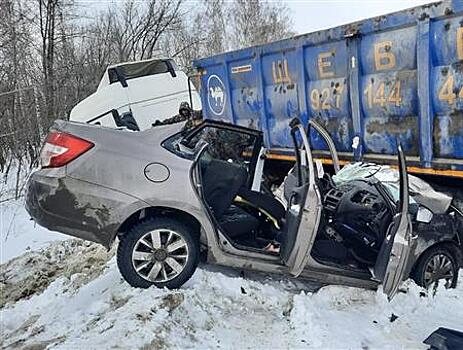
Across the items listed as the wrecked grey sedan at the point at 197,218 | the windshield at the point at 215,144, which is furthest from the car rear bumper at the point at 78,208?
the windshield at the point at 215,144

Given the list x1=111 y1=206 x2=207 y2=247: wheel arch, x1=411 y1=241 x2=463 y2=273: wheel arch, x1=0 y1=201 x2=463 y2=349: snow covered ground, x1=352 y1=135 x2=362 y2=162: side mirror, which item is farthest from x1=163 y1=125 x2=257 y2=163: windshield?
x1=411 y1=241 x2=463 y2=273: wheel arch

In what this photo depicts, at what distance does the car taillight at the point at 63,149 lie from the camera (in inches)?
156

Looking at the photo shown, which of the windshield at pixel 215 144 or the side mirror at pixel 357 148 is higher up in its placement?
the windshield at pixel 215 144

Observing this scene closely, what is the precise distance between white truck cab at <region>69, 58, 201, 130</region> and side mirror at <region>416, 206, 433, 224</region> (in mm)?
7095

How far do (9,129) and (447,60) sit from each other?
1080 centimetres

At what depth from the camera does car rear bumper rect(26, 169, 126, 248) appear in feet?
12.8

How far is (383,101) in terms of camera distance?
553 centimetres

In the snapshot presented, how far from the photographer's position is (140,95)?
11.2 metres

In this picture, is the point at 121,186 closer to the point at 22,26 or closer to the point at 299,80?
the point at 299,80

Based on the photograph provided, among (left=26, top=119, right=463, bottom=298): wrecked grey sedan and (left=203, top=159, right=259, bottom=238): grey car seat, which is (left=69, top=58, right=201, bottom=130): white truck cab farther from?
(left=26, top=119, right=463, bottom=298): wrecked grey sedan

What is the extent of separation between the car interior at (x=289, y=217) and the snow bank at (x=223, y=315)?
0.32 m

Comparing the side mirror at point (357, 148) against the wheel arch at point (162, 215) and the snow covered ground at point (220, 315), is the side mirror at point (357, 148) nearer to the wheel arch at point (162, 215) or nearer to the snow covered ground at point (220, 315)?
the snow covered ground at point (220, 315)

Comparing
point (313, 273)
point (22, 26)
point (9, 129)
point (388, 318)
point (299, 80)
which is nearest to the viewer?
point (388, 318)

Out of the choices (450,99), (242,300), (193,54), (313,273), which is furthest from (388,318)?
(193,54)
